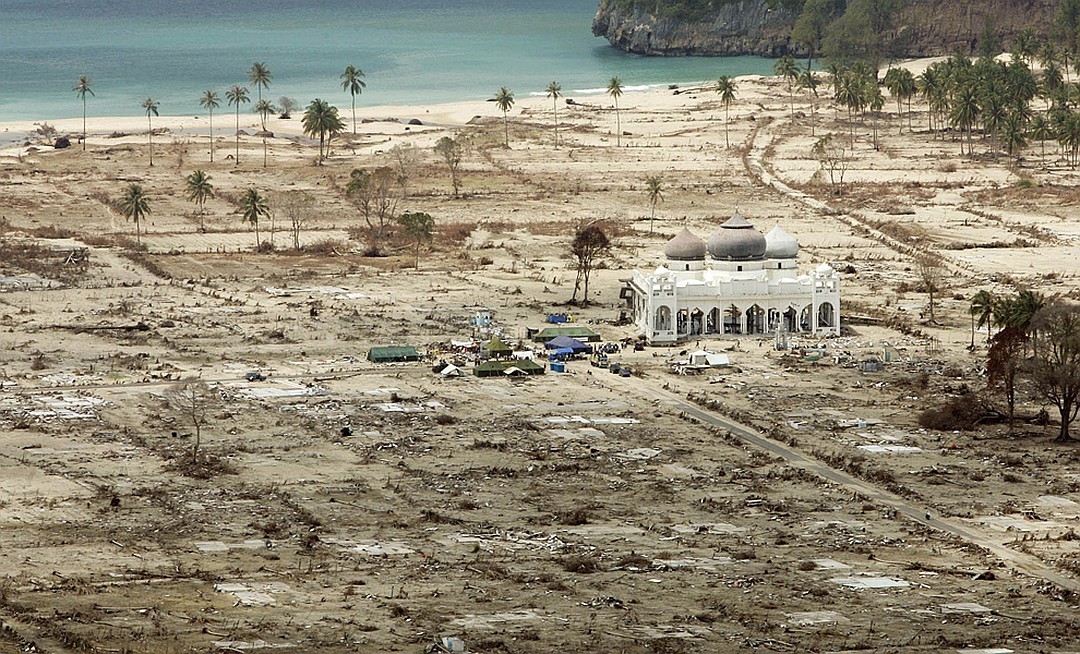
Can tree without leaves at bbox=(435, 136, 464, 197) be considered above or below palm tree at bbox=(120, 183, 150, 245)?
above

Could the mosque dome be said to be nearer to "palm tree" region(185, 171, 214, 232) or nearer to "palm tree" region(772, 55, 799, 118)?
"palm tree" region(185, 171, 214, 232)

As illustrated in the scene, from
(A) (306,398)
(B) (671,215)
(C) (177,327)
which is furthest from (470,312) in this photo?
(B) (671,215)

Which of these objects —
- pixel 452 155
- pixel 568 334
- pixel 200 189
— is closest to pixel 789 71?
pixel 452 155

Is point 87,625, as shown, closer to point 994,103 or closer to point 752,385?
point 752,385

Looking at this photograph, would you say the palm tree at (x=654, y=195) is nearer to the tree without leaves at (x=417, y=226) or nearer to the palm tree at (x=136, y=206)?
the tree without leaves at (x=417, y=226)

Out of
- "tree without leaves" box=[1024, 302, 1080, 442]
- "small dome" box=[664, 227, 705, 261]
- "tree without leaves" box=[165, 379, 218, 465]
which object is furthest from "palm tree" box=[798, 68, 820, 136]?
"tree without leaves" box=[165, 379, 218, 465]
